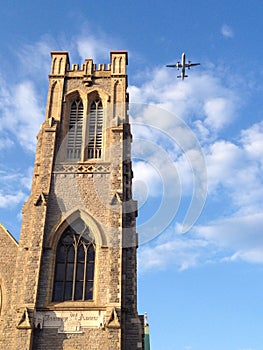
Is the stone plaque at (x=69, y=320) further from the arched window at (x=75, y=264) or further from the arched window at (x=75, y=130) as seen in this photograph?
the arched window at (x=75, y=130)

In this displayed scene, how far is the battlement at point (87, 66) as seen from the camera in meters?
32.7

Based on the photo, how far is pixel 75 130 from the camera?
1193 inches

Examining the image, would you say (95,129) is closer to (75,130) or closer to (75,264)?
(75,130)

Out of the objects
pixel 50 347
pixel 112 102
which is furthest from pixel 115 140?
pixel 50 347

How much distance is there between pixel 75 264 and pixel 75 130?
9211mm

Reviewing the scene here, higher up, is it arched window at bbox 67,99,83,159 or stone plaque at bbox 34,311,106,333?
arched window at bbox 67,99,83,159

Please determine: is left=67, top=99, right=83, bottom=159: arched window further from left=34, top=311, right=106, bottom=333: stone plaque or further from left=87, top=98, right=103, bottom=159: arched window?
left=34, top=311, right=106, bottom=333: stone plaque

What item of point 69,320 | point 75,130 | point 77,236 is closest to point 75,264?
point 77,236

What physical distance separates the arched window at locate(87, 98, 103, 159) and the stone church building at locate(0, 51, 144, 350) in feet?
0.21

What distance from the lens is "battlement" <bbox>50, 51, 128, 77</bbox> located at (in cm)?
3266

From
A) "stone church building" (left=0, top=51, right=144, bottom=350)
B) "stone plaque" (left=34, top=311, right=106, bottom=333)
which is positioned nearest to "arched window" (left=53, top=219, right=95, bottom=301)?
"stone church building" (left=0, top=51, right=144, bottom=350)

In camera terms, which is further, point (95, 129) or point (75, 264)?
point (95, 129)

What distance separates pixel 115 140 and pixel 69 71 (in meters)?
7.19

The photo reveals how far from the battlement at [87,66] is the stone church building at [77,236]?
344 mm
